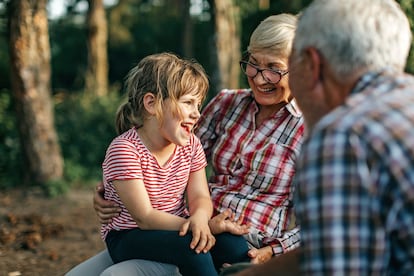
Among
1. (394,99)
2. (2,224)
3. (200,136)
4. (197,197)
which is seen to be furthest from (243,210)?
(2,224)

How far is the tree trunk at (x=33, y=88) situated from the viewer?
7785 mm

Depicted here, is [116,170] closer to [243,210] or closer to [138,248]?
[138,248]

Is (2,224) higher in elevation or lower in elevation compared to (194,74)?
lower

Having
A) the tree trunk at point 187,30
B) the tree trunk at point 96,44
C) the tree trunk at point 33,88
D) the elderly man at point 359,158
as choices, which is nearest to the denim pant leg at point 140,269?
the elderly man at point 359,158

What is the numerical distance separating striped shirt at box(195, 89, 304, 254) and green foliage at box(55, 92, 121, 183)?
21.2 feet

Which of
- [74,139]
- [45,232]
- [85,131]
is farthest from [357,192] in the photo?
[85,131]

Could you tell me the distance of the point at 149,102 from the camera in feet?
9.86

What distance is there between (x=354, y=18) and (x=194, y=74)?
4.08 ft

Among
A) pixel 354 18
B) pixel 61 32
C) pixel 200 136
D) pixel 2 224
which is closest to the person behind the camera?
pixel 354 18

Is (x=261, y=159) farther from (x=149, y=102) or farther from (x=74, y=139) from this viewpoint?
(x=74, y=139)

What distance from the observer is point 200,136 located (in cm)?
354

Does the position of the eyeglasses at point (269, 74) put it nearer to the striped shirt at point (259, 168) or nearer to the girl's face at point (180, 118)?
the striped shirt at point (259, 168)

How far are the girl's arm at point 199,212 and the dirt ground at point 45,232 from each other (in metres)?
2.47

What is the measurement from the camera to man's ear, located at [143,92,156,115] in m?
2.99
